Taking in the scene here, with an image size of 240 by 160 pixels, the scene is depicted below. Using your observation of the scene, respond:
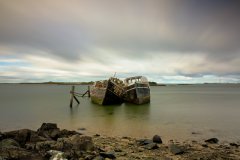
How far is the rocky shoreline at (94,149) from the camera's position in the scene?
711 cm

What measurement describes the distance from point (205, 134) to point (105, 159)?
24.7 feet

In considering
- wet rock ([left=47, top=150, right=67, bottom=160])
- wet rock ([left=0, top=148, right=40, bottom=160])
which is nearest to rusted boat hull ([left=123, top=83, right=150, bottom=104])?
wet rock ([left=47, top=150, right=67, bottom=160])

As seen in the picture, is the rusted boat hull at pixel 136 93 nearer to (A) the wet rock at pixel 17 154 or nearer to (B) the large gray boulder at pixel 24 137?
(B) the large gray boulder at pixel 24 137

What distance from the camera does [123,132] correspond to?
1345 centimetres

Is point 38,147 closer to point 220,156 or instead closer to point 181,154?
point 181,154

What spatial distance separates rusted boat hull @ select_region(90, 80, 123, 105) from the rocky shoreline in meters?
18.4

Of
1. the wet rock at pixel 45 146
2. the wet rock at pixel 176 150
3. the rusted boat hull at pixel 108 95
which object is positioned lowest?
the wet rock at pixel 176 150

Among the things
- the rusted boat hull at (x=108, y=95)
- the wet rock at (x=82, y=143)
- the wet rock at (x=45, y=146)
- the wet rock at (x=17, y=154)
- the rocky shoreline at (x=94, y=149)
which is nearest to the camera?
the wet rock at (x=17, y=154)

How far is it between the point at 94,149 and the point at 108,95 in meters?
21.3

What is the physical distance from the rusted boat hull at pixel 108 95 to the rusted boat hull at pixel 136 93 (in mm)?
1129

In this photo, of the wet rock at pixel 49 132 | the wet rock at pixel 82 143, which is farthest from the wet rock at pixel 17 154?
the wet rock at pixel 49 132

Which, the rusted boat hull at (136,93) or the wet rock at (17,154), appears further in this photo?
the rusted boat hull at (136,93)

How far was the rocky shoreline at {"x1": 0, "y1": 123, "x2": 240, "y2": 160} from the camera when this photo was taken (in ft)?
23.3

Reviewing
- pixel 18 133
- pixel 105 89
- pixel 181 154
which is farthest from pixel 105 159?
pixel 105 89
